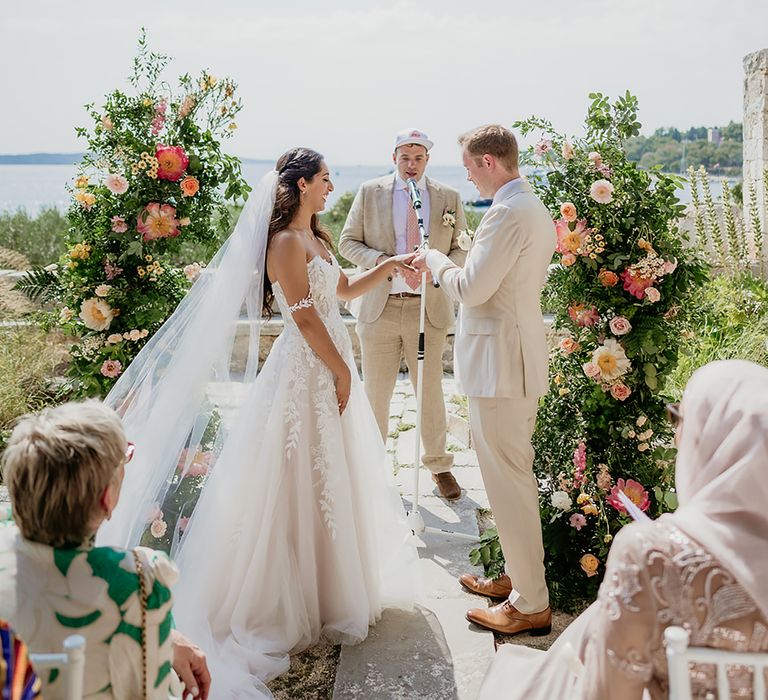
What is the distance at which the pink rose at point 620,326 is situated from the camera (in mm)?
3531

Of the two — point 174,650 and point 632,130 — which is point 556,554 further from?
point 174,650

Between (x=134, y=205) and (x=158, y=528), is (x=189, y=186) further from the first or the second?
(x=158, y=528)

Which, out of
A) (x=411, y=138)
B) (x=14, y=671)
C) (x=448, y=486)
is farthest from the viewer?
(x=448, y=486)

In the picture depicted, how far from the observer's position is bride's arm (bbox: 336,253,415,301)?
12.9ft

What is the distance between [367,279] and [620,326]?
121cm

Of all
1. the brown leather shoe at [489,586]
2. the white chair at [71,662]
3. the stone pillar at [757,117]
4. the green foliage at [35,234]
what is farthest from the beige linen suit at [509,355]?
the green foliage at [35,234]

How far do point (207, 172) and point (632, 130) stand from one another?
1.95 meters

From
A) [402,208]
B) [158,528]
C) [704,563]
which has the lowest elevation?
[158,528]

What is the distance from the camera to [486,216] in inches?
123

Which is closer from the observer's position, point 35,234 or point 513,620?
point 513,620

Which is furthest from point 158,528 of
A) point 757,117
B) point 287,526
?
point 757,117

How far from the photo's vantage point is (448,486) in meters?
4.83

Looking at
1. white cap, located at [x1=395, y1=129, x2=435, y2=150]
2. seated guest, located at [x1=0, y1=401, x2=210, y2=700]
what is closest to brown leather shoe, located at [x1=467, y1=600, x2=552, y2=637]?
seated guest, located at [x1=0, y1=401, x2=210, y2=700]

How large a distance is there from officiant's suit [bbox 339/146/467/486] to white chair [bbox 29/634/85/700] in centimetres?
333
